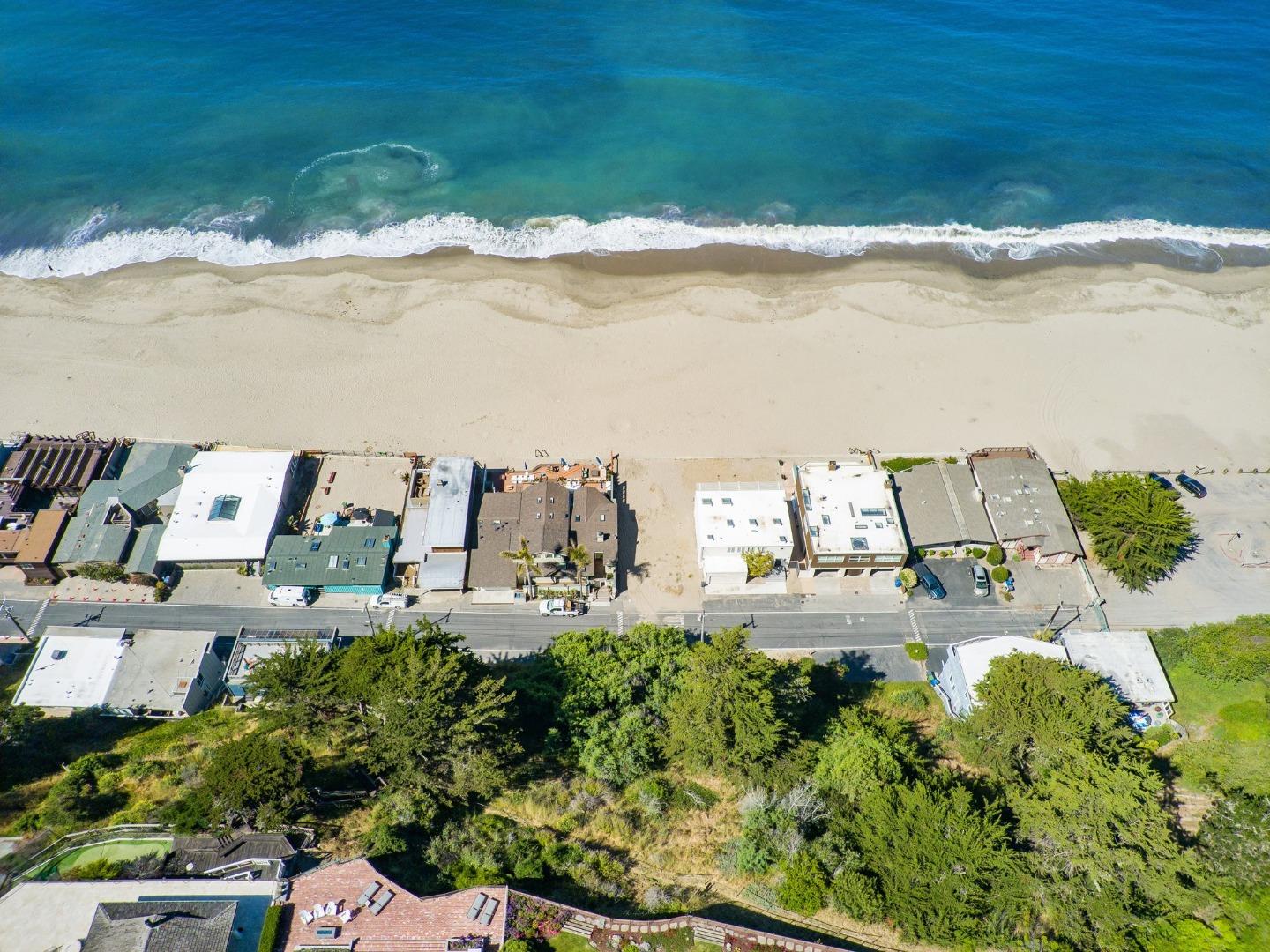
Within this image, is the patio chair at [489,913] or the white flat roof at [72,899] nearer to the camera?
the patio chair at [489,913]

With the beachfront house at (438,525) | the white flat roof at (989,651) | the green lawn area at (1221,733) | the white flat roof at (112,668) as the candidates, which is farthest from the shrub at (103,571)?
the green lawn area at (1221,733)

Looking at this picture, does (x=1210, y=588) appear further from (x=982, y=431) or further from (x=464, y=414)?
(x=464, y=414)

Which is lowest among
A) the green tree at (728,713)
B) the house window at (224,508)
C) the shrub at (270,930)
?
the shrub at (270,930)

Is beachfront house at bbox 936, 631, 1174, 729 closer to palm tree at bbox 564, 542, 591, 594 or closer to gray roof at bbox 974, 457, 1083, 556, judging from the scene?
gray roof at bbox 974, 457, 1083, 556

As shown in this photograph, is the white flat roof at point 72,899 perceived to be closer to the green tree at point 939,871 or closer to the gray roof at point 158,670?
the gray roof at point 158,670

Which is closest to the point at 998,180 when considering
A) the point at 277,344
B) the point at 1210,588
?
the point at 1210,588

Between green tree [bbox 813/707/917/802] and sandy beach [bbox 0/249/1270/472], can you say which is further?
sandy beach [bbox 0/249/1270/472]

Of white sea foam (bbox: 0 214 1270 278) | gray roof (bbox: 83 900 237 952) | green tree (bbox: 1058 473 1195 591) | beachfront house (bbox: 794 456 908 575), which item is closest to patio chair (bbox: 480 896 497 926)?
gray roof (bbox: 83 900 237 952)

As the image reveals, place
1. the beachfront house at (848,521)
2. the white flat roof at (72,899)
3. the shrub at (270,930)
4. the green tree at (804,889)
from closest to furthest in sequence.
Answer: the shrub at (270,930)
the white flat roof at (72,899)
the green tree at (804,889)
the beachfront house at (848,521)
